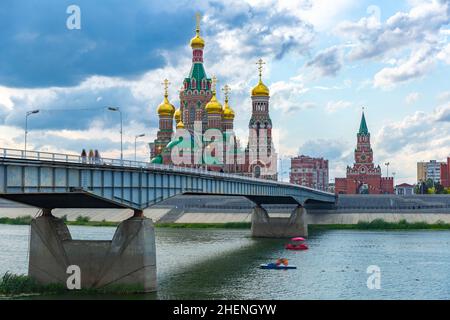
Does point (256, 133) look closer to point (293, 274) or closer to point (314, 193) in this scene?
point (314, 193)

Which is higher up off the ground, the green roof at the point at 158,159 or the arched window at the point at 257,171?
the green roof at the point at 158,159

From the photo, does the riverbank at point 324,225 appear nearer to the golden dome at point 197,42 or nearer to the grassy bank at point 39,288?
the golden dome at point 197,42

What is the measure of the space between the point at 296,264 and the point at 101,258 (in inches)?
1034

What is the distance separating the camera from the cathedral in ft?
A: 591

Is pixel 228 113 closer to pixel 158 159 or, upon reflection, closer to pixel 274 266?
pixel 158 159

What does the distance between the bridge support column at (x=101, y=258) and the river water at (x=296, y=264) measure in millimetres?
2330

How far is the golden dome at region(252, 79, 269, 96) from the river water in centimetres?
8298

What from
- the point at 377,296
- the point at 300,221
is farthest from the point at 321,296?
the point at 300,221

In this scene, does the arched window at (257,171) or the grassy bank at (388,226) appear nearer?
the grassy bank at (388,226)

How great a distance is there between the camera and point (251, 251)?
89.2m

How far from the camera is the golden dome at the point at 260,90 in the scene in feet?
628

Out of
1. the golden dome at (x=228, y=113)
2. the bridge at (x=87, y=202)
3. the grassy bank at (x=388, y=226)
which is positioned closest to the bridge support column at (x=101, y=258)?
the bridge at (x=87, y=202)
